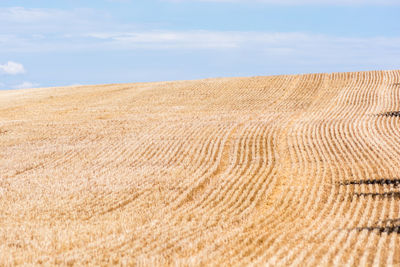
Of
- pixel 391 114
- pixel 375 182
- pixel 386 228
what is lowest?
pixel 386 228

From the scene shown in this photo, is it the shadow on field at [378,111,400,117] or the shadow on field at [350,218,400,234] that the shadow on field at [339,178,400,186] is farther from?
the shadow on field at [378,111,400,117]

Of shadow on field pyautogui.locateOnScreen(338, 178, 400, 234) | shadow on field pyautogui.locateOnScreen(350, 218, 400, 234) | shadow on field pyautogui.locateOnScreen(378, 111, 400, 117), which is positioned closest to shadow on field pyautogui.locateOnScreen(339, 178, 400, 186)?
shadow on field pyautogui.locateOnScreen(338, 178, 400, 234)

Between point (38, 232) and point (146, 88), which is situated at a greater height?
point (146, 88)

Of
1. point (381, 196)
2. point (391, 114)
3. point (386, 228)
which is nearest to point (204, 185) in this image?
point (381, 196)

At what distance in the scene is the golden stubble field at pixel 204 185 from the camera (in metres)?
12.7

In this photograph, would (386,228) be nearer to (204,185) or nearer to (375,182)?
(375,182)

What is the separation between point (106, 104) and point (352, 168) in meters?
34.7

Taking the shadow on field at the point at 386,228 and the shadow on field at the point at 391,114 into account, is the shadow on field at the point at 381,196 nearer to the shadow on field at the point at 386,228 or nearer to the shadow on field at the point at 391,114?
the shadow on field at the point at 386,228

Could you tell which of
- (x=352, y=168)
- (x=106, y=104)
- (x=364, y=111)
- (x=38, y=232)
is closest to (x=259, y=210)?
(x=38, y=232)

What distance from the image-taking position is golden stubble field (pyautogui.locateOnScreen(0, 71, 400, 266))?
12.7 m

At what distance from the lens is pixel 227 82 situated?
65.9 m

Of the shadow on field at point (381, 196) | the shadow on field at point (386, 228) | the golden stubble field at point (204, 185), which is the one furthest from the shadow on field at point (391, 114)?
the shadow on field at point (386, 228)

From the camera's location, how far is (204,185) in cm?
2109

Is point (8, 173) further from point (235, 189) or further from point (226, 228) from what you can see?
point (226, 228)
